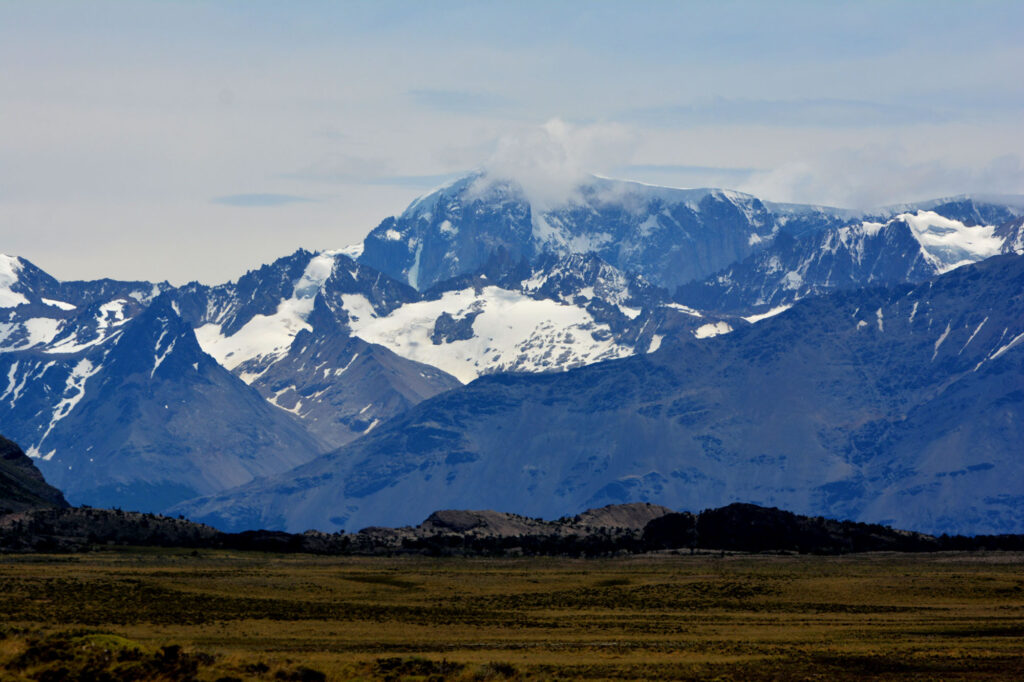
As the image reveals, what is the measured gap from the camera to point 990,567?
167250 millimetres

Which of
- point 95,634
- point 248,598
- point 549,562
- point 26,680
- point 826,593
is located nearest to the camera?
point 26,680

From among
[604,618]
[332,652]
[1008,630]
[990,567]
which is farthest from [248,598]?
[990,567]

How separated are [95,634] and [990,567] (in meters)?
113

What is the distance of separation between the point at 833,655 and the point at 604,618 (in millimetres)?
28493

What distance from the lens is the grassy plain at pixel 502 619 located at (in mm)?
76250

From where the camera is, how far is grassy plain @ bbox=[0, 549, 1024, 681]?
250ft

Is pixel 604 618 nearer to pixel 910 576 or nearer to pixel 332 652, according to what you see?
pixel 332 652

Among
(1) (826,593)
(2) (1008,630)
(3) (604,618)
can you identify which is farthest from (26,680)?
(1) (826,593)

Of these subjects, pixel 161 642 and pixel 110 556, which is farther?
pixel 110 556

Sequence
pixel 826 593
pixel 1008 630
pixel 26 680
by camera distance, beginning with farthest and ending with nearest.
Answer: pixel 826 593 → pixel 1008 630 → pixel 26 680

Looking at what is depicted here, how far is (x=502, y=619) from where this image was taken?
381 ft

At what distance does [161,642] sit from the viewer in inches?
3477

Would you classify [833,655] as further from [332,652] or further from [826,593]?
[826,593]

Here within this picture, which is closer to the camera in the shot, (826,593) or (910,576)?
(826,593)
